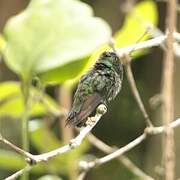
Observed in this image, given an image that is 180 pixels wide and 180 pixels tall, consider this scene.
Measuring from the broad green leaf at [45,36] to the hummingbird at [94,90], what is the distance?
0.61 ft

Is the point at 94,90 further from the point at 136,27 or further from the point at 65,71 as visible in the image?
the point at 136,27

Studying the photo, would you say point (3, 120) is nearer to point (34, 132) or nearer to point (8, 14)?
point (8, 14)

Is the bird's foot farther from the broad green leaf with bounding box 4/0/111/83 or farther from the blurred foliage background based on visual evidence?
the broad green leaf with bounding box 4/0/111/83

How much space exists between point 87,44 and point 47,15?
0.14 feet

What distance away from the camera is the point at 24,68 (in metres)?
0.50

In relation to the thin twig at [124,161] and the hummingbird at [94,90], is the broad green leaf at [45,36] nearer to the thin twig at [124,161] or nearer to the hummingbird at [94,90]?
the hummingbird at [94,90]

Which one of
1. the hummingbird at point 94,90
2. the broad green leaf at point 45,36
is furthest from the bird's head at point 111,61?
the broad green leaf at point 45,36

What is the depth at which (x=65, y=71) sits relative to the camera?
1.72 feet

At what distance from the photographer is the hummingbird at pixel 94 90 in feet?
2.28

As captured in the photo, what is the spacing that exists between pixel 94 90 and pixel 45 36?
224 mm

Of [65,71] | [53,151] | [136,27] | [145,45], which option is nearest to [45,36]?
[65,71]

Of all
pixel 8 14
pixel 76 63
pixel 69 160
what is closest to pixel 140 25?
pixel 69 160

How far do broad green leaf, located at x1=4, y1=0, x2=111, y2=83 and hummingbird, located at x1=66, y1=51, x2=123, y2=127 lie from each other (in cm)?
18

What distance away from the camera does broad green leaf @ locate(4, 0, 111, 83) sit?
492mm
